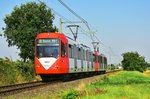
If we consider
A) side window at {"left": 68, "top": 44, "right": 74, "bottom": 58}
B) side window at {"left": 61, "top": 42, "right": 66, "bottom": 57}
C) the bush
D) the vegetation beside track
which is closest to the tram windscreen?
side window at {"left": 61, "top": 42, "right": 66, "bottom": 57}

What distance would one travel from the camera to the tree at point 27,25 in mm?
66188

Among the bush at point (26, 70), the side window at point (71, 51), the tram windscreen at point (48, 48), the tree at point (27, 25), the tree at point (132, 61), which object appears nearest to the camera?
the tram windscreen at point (48, 48)

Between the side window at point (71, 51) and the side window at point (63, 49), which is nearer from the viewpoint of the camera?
the side window at point (63, 49)

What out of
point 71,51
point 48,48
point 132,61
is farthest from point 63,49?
point 132,61

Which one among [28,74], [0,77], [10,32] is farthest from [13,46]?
[0,77]

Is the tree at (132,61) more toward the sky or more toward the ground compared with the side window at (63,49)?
more toward the sky

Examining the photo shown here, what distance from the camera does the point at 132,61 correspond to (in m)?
132

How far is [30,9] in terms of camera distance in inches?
2805

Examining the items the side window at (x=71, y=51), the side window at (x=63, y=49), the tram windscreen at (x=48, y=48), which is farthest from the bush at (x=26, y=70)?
the side window at (x=63, y=49)

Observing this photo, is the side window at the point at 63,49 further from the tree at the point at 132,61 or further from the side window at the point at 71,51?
the tree at the point at 132,61

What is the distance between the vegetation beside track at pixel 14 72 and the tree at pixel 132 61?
91439 millimetres

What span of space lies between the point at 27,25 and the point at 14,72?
3176 cm

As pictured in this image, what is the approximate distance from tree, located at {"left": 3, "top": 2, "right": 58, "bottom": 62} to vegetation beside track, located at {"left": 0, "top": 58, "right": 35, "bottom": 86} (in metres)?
22.7

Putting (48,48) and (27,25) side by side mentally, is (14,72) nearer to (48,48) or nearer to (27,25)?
(48,48)
